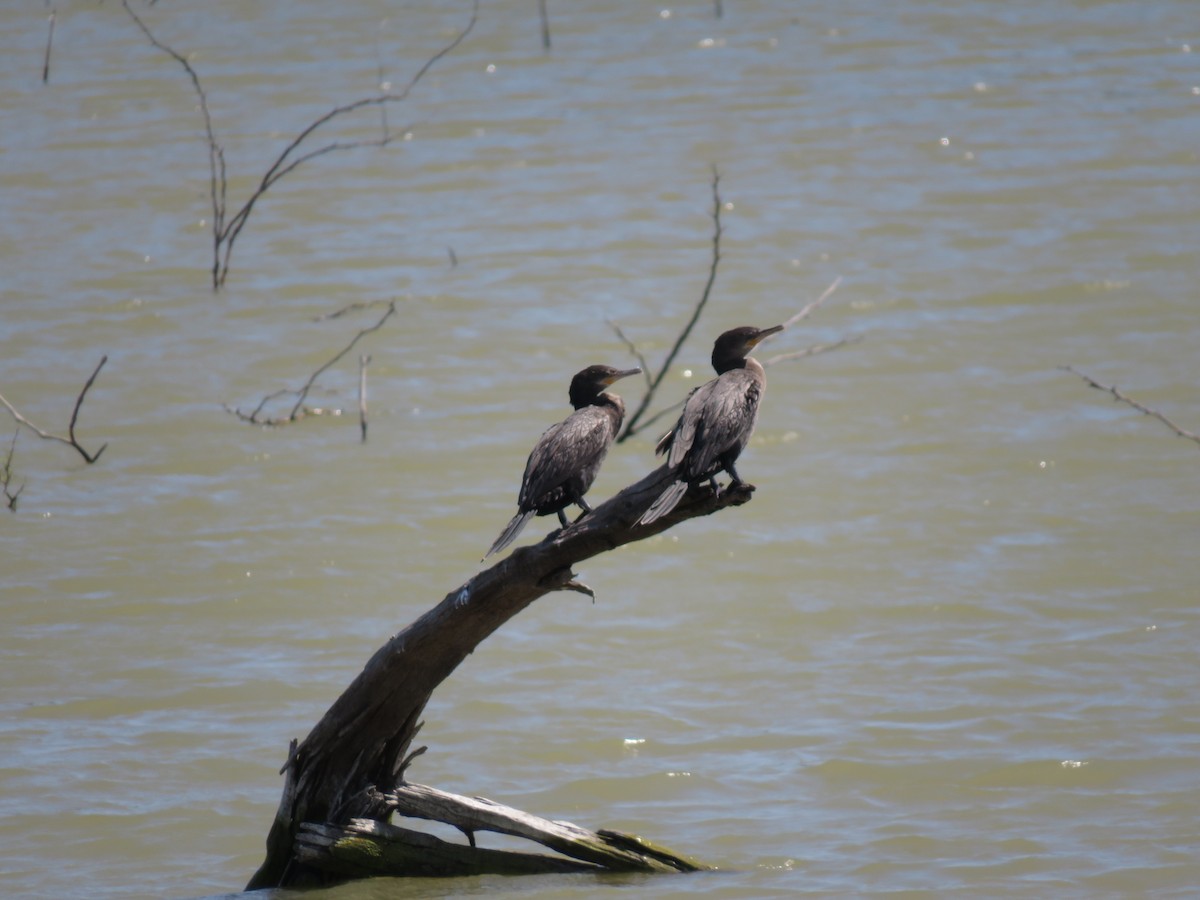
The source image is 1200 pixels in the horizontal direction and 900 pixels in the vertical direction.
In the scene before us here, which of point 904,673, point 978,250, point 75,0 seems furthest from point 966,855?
point 75,0

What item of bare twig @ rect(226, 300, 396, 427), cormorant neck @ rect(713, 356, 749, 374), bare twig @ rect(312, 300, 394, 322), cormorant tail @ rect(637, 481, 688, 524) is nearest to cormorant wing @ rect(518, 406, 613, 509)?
cormorant tail @ rect(637, 481, 688, 524)

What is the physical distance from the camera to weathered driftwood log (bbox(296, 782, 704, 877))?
507 centimetres

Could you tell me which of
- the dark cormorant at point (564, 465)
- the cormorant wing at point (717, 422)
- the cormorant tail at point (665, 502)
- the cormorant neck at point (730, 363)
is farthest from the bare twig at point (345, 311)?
the cormorant tail at point (665, 502)

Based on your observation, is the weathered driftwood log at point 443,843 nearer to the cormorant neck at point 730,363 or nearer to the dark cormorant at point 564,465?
the dark cormorant at point 564,465

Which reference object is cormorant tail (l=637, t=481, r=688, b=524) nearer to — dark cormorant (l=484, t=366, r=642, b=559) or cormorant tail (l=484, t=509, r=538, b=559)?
dark cormorant (l=484, t=366, r=642, b=559)

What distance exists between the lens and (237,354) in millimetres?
12180

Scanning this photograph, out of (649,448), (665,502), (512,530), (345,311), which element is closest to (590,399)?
(512,530)

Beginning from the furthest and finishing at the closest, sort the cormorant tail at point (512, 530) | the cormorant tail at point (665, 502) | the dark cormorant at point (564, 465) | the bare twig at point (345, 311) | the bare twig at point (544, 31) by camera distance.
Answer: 1. the bare twig at point (544, 31)
2. the bare twig at point (345, 311)
3. the dark cormorant at point (564, 465)
4. the cormorant tail at point (512, 530)
5. the cormorant tail at point (665, 502)

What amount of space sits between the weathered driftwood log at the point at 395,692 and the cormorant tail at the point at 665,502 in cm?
5

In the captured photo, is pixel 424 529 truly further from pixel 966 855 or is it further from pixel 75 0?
pixel 75 0

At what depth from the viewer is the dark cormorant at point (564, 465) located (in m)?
4.99

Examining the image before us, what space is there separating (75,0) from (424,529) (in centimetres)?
1447

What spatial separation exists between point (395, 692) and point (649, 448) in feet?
18.5

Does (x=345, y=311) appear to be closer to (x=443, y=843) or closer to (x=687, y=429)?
(x=443, y=843)
